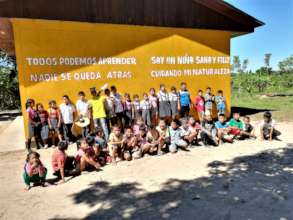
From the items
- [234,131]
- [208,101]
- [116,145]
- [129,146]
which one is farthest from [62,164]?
[208,101]

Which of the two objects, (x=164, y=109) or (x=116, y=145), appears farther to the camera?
(x=164, y=109)

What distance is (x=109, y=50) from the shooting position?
9.30m

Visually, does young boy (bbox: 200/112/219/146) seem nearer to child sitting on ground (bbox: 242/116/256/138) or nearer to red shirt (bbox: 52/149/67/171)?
child sitting on ground (bbox: 242/116/256/138)

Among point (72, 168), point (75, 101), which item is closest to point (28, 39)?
point (75, 101)

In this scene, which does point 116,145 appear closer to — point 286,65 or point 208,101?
point 208,101

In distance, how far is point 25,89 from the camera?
817 centimetres

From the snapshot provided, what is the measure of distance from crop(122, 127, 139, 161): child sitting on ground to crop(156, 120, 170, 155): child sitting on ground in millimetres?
676

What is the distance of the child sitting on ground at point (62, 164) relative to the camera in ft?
17.5

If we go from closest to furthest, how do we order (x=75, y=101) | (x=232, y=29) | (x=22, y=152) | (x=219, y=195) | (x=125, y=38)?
(x=219, y=195) → (x=22, y=152) → (x=75, y=101) → (x=125, y=38) → (x=232, y=29)

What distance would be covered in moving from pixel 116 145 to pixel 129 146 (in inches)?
15.8

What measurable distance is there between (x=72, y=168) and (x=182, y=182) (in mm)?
2376

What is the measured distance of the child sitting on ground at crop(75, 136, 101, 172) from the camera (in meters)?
5.74

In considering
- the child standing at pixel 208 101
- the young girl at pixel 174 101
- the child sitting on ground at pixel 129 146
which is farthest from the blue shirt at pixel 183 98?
the child sitting on ground at pixel 129 146

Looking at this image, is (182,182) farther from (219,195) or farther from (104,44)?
(104,44)
